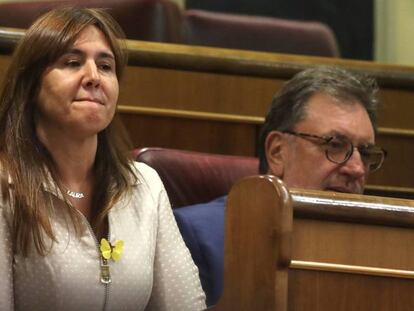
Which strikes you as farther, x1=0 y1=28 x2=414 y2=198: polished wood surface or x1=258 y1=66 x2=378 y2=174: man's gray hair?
x1=0 y1=28 x2=414 y2=198: polished wood surface

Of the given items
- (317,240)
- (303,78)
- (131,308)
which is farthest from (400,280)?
(303,78)

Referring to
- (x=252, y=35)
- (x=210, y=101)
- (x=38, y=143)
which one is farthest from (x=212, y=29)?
(x=38, y=143)

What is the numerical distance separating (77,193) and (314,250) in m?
0.28

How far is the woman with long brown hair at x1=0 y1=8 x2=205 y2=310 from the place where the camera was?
0.98 meters

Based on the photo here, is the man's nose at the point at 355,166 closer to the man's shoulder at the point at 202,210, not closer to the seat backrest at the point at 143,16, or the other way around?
the man's shoulder at the point at 202,210

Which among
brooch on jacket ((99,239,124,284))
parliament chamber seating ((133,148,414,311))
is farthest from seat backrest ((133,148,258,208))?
parliament chamber seating ((133,148,414,311))

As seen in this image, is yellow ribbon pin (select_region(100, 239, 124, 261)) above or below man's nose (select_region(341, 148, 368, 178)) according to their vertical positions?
below

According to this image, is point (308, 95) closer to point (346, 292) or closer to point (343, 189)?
point (343, 189)

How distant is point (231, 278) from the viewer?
2.89ft

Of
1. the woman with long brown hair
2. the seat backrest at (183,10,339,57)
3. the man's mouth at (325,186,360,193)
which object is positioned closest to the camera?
the woman with long brown hair

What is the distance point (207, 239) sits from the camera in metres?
1.18

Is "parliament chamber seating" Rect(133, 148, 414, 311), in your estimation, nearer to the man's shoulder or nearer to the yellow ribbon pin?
the yellow ribbon pin

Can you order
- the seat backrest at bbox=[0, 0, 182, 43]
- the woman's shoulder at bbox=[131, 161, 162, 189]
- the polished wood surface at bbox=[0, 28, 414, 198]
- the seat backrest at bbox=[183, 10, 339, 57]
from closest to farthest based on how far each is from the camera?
the woman's shoulder at bbox=[131, 161, 162, 189]
the polished wood surface at bbox=[0, 28, 414, 198]
the seat backrest at bbox=[0, 0, 182, 43]
the seat backrest at bbox=[183, 10, 339, 57]

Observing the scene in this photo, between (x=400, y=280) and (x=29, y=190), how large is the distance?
0.34 meters
